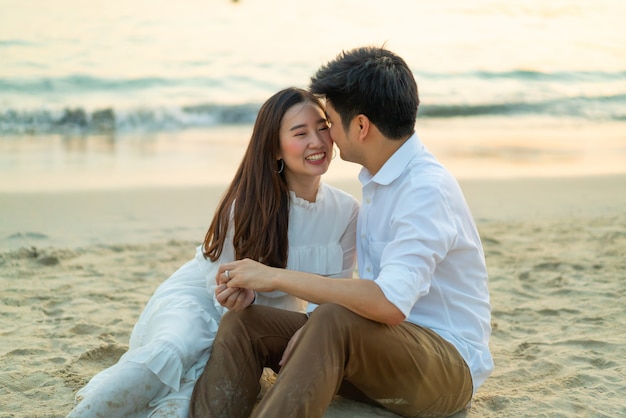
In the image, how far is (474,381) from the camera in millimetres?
3330

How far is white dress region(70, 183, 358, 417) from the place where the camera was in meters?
3.44

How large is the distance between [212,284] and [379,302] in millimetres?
1081

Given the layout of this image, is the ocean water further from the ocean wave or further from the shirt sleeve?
the shirt sleeve

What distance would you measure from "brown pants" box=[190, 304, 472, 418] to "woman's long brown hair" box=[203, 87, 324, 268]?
339mm

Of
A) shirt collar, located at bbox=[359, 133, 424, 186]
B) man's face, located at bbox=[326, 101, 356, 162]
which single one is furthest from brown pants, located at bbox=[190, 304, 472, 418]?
man's face, located at bbox=[326, 101, 356, 162]

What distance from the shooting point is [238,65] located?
49.9 feet

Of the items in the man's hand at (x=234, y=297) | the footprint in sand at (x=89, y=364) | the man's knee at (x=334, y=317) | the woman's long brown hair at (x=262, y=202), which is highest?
the woman's long brown hair at (x=262, y=202)

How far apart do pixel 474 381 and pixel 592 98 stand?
1233cm

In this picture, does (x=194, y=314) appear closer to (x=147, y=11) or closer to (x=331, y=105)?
(x=331, y=105)

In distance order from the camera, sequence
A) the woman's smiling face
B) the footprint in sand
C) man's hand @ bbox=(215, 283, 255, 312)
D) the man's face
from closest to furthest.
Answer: man's hand @ bbox=(215, 283, 255, 312) → the man's face → the woman's smiling face → the footprint in sand

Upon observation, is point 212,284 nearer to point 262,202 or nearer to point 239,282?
point 262,202

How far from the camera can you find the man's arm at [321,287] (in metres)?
2.91

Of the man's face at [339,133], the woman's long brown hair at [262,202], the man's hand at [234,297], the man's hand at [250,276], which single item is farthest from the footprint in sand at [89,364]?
Answer: the man's face at [339,133]

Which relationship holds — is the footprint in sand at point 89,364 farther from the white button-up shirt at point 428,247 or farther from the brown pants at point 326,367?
the white button-up shirt at point 428,247
